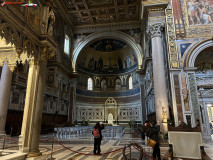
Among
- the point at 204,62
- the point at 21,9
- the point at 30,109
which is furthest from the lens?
the point at 204,62

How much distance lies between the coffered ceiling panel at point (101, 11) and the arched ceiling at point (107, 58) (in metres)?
3.51

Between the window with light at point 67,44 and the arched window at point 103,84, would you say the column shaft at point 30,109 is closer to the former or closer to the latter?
the window with light at point 67,44

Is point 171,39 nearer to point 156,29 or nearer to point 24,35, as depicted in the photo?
point 156,29

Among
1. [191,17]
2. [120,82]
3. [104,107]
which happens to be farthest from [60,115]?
[191,17]

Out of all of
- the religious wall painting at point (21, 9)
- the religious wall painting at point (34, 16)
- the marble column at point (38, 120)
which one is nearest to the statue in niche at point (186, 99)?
the marble column at point (38, 120)

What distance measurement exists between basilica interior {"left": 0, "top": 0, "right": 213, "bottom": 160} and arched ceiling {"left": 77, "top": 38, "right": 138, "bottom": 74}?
166 millimetres

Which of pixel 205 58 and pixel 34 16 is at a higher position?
pixel 205 58

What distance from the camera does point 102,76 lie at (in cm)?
2688

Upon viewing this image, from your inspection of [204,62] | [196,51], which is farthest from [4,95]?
[204,62]

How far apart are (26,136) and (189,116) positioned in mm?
9504

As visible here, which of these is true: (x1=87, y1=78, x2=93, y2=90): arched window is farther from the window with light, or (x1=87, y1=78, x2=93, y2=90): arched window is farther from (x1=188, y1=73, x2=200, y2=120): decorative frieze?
(x1=188, y1=73, x2=200, y2=120): decorative frieze

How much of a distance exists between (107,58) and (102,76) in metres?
3.23

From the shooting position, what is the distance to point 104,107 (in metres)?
25.2

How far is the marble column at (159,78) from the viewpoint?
31.7 feet
